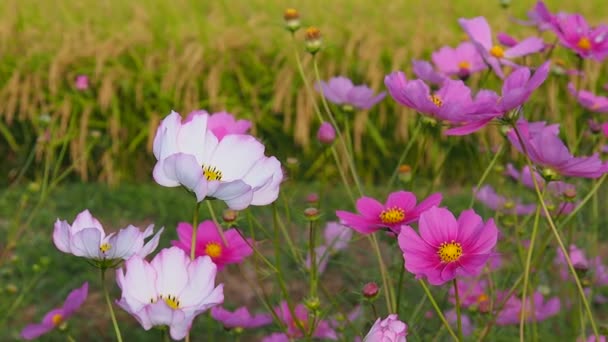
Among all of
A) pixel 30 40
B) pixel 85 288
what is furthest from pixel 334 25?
pixel 85 288

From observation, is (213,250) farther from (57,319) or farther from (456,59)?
(456,59)

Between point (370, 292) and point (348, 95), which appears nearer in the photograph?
point (370, 292)

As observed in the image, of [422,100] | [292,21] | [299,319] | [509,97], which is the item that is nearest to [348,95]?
[292,21]

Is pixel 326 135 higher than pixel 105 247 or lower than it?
lower

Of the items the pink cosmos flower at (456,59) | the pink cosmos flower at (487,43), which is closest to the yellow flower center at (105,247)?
the pink cosmos flower at (487,43)

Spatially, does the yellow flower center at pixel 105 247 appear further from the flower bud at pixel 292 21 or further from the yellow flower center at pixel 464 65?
the yellow flower center at pixel 464 65

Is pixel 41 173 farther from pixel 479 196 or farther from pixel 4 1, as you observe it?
pixel 479 196
